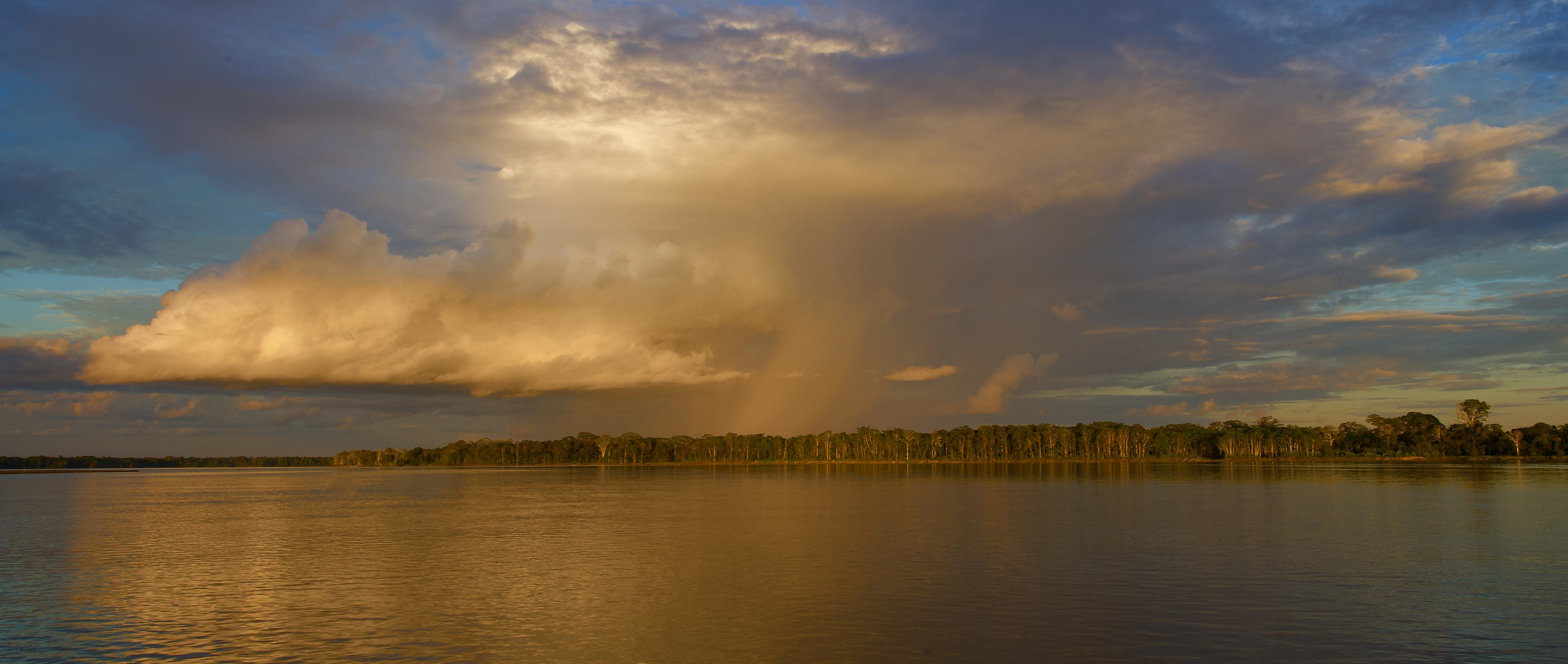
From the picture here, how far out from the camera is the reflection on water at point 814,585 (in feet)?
82.7

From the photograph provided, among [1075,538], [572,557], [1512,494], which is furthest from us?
[1512,494]

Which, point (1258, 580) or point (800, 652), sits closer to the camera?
point (800, 652)

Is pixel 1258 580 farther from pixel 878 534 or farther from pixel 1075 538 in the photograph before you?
pixel 878 534

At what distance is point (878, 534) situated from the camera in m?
53.5

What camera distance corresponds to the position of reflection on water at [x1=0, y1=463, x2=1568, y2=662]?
25.2 metres

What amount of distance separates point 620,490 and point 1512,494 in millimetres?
99283

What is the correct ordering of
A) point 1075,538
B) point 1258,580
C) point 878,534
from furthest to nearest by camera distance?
1. point 878,534
2. point 1075,538
3. point 1258,580

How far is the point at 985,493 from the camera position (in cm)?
9481

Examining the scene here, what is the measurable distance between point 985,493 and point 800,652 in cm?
7412

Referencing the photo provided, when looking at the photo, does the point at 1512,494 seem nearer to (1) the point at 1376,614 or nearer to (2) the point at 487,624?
(1) the point at 1376,614

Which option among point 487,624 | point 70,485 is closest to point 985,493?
point 487,624

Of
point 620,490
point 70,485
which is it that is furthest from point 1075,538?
point 70,485

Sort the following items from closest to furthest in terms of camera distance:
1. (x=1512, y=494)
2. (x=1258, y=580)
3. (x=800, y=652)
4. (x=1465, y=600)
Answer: (x=800, y=652) < (x=1465, y=600) < (x=1258, y=580) < (x=1512, y=494)

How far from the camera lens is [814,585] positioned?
3522 centimetres
